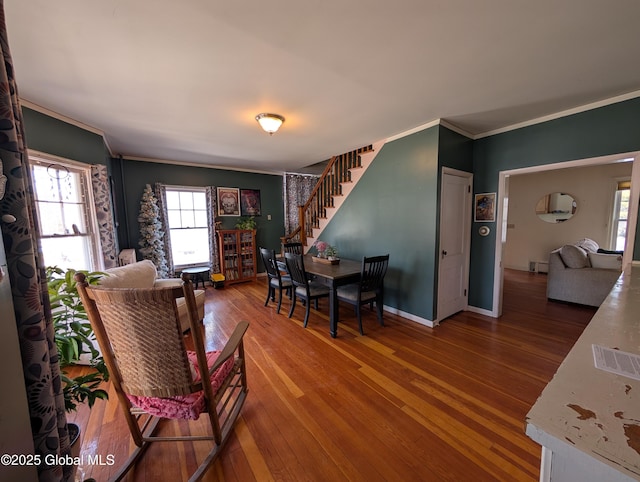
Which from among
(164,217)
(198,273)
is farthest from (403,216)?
(164,217)

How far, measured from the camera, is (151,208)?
437cm

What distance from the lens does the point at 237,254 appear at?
5305 mm

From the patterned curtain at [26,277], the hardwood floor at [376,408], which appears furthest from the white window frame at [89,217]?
the patterned curtain at [26,277]

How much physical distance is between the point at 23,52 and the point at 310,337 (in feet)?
10.7

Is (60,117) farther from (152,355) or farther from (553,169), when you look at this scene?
(553,169)

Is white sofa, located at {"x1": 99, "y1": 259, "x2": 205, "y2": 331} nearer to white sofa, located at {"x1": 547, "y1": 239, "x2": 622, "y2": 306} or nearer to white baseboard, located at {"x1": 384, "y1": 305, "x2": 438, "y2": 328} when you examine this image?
white baseboard, located at {"x1": 384, "y1": 305, "x2": 438, "y2": 328}

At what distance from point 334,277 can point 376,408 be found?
1.32 metres

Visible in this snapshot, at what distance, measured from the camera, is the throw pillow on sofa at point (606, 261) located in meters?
3.68

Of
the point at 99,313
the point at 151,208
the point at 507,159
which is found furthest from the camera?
the point at 151,208

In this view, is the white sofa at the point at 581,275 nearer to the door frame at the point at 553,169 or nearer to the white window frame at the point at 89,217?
the door frame at the point at 553,169

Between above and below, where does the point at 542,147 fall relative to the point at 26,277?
above

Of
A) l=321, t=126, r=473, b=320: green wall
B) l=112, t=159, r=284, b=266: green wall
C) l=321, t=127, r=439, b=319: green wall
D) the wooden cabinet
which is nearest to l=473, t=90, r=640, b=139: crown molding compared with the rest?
l=321, t=126, r=473, b=320: green wall

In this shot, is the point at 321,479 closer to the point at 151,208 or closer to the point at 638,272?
the point at 638,272

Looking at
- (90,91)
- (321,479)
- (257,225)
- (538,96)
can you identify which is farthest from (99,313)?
(257,225)
